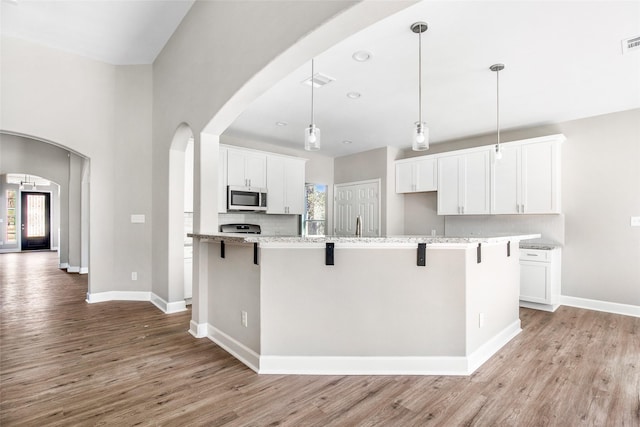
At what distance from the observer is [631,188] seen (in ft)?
13.9

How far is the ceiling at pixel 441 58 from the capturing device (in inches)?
98.8

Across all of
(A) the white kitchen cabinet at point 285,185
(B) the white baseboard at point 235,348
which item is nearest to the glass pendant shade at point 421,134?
(B) the white baseboard at point 235,348

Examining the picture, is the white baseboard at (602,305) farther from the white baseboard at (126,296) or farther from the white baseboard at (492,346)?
the white baseboard at (126,296)

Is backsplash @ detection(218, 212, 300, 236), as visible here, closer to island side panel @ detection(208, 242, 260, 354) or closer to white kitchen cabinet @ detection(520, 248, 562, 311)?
island side panel @ detection(208, 242, 260, 354)

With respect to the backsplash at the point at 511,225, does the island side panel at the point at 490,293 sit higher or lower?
lower

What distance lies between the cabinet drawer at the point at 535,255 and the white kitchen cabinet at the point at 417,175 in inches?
70.1

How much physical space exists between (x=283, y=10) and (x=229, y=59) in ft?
2.81

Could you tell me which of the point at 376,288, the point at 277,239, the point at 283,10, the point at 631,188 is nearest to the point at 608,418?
the point at 376,288

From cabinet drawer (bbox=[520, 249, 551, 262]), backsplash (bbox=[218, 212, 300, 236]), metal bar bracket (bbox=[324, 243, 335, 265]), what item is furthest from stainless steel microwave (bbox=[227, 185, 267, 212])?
cabinet drawer (bbox=[520, 249, 551, 262])

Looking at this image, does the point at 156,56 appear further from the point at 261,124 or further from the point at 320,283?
the point at 320,283

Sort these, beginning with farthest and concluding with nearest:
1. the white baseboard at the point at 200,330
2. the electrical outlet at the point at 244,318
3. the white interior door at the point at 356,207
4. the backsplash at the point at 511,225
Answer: the white interior door at the point at 356,207 < the backsplash at the point at 511,225 < the white baseboard at the point at 200,330 < the electrical outlet at the point at 244,318

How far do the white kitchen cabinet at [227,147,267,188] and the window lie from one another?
158 cm

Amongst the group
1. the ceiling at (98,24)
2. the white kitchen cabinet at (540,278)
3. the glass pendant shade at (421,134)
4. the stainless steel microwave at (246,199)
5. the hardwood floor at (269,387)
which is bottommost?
the hardwood floor at (269,387)

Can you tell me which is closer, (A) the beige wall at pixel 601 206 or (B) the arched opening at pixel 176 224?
(B) the arched opening at pixel 176 224
